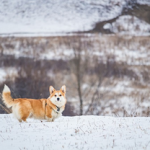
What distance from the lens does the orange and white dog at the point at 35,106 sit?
8352 millimetres

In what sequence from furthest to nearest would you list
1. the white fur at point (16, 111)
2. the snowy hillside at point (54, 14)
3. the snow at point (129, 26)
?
the snowy hillside at point (54, 14) → the snow at point (129, 26) → the white fur at point (16, 111)

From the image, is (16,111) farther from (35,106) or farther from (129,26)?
(129,26)

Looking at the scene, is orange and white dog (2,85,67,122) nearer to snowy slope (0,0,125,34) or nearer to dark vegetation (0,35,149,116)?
dark vegetation (0,35,149,116)

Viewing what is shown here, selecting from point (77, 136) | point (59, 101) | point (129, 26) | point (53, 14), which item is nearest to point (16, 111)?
point (59, 101)

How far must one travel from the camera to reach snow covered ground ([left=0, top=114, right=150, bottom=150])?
5.80 meters

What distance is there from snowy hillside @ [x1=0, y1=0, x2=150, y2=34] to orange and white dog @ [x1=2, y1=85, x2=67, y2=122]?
27.8 meters

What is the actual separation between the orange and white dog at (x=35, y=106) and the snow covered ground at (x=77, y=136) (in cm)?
48

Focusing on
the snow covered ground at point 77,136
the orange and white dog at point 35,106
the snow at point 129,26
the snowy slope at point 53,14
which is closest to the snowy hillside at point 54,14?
the snowy slope at point 53,14

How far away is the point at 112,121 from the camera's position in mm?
8367

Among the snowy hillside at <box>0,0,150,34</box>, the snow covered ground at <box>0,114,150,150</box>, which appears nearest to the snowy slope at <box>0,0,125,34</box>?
the snowy hillside at <box>0,0,150,34</box>

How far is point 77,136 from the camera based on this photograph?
21.4ft

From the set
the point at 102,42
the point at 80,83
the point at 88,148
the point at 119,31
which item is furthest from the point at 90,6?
the point at 88,148

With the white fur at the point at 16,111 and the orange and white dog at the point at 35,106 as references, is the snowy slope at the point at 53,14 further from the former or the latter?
the white fur at the point at 16,111

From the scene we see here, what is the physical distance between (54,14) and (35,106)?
3377cm
